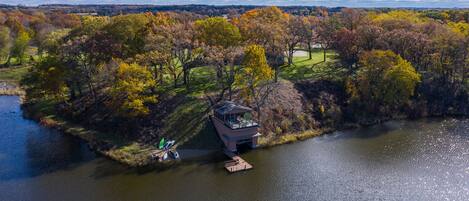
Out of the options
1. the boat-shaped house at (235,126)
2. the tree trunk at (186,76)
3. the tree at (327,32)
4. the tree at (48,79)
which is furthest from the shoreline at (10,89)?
the tree at (327,32)

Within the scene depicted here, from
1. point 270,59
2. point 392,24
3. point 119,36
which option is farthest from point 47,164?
point 392,24

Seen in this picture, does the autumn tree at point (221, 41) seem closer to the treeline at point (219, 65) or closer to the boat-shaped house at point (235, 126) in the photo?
the treeline at point (219, 65)

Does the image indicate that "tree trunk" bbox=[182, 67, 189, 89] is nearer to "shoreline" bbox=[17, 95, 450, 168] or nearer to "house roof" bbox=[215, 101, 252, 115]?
"house roof" bbox=[215, 101, 252, 115]

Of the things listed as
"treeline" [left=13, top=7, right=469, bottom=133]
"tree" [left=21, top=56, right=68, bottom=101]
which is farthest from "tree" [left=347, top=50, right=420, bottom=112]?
"tree" [left=21, top=56, right=68, bottom=101]

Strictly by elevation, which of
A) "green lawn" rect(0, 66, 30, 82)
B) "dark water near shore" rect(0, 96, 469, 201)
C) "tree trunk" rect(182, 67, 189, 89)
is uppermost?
"tree trunk" rect(182, 67, 189, 89)

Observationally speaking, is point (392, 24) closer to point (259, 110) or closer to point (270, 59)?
point (270, 59)

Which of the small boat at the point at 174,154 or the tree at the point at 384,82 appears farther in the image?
the tree at the point at 384,82
